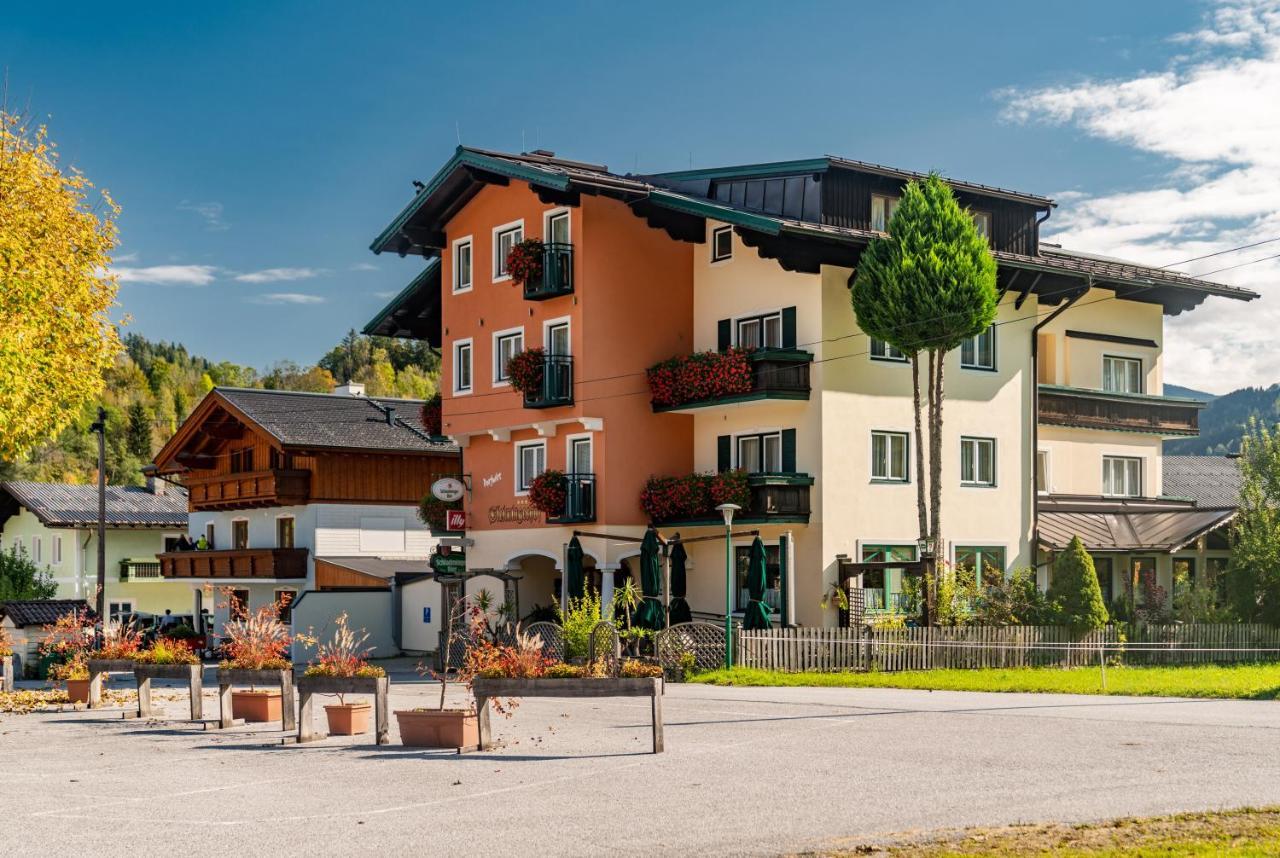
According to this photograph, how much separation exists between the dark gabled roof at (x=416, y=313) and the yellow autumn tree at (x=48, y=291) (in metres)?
10.6

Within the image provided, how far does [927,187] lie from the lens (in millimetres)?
32469

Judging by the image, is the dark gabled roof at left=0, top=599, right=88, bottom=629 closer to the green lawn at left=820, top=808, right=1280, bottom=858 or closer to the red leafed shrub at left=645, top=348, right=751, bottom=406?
the red leafed shrub at left=645, top=348, right=751, bottom=406

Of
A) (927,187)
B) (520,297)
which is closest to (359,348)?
(520,297)

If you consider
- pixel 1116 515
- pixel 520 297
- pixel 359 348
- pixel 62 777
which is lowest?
pixel 62 777

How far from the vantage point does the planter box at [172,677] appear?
76.3 ft

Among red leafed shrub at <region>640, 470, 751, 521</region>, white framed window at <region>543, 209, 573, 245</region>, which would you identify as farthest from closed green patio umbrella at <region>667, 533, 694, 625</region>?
white framed window at <region>543, 209, 573, 245</region>

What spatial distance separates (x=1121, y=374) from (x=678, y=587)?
14236 mm

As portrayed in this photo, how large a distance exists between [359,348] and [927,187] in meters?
110

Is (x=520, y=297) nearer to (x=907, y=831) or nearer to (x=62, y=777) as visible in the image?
(x=62, y=777)

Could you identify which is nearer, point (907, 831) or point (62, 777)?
point (907, 831)

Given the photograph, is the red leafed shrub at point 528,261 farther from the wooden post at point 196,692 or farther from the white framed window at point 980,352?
the wooden post at point 196,692

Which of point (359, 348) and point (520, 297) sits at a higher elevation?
point (359, 348)

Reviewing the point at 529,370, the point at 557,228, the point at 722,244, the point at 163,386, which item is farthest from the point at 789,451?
the point at 163,386

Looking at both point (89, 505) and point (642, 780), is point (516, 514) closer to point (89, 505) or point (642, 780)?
point (642, 780)
